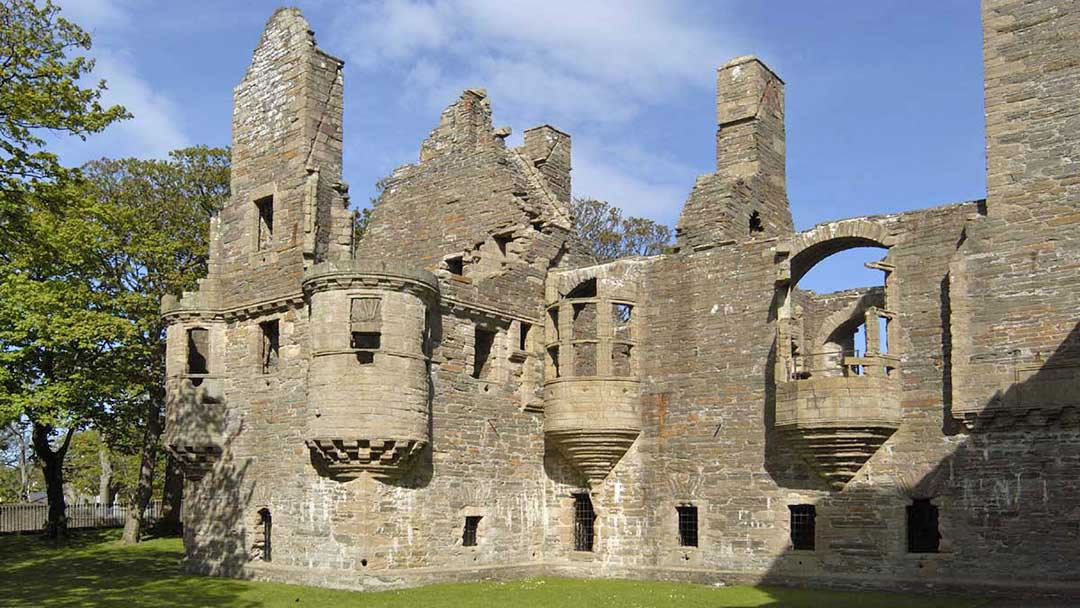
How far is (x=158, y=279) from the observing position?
35656 millimetres

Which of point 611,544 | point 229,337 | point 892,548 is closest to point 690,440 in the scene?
point 611,544

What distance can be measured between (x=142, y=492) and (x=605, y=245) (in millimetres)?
20882

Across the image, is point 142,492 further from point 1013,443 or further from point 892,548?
point 1013,443

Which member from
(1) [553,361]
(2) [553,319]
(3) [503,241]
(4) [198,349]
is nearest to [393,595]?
(1) [553,361]

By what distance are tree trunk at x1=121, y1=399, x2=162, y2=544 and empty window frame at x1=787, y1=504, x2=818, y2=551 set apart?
2128cm

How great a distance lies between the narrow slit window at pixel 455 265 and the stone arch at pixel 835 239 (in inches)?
306

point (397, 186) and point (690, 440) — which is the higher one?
point (397, 186)

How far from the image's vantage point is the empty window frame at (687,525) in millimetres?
22172

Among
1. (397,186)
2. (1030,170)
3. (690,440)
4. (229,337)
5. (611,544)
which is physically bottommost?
(611,544)

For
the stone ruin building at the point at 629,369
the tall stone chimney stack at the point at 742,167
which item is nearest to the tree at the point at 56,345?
the stone ruin building at the point at 629,369

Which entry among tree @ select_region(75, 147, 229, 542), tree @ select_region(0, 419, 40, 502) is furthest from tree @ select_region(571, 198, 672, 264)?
tree @ select_region(0, 419, 40, 502)

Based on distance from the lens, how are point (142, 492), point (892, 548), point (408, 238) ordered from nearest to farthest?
point (892, 548) < point (408, 238) < point (142, 492)

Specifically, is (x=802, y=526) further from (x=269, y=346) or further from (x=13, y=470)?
(x=13, y=470)

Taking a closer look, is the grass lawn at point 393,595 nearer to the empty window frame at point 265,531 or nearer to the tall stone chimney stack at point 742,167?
the empty window frame at point 265,531
